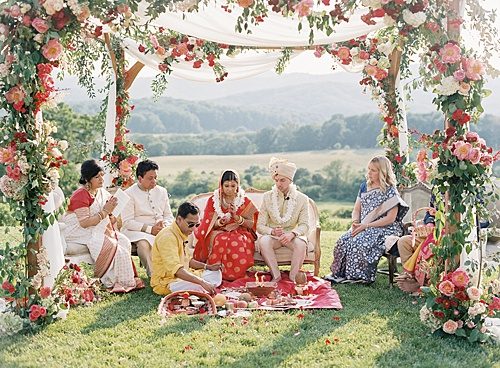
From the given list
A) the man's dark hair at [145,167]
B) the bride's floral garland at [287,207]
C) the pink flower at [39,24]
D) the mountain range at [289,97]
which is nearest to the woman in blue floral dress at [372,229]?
the bride's floral garland at [287,207]

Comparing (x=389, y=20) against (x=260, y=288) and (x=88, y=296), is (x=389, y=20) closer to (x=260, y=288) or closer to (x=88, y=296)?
(x=260, y=288)

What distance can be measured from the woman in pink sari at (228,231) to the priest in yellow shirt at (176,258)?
70 cm

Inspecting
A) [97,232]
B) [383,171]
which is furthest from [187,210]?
[383,171]

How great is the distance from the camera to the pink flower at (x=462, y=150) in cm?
460

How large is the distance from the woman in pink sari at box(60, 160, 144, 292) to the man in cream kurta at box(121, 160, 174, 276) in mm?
446

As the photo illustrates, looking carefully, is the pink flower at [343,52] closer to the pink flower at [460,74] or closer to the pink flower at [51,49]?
the pink flower at [460,74]

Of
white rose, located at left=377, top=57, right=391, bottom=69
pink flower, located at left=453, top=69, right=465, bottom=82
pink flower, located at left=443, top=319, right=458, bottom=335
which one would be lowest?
pink flower, located at left=443, top=319, right=458, bottom=335

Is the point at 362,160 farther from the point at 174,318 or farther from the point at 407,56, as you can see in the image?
the point at 174,318

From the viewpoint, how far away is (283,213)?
23.1 ft

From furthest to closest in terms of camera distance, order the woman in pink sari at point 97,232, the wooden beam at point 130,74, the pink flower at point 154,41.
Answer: the wooden beam at point 130,74, the pink flower at point 154,41, the woman in pink sari at point 97,232

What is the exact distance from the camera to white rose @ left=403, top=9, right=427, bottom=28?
15.1 feet

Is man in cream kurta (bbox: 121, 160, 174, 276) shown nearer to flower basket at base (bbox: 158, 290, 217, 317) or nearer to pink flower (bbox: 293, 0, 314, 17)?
flower basket at base (bbox: 158, 290, 217, 317)

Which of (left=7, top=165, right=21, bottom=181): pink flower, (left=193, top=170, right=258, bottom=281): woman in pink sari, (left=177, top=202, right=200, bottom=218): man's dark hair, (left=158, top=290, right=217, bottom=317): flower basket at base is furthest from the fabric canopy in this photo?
(left=158, top=290, right=217, bottom=317): flower basket at base

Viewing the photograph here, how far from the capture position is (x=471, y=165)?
465cm
